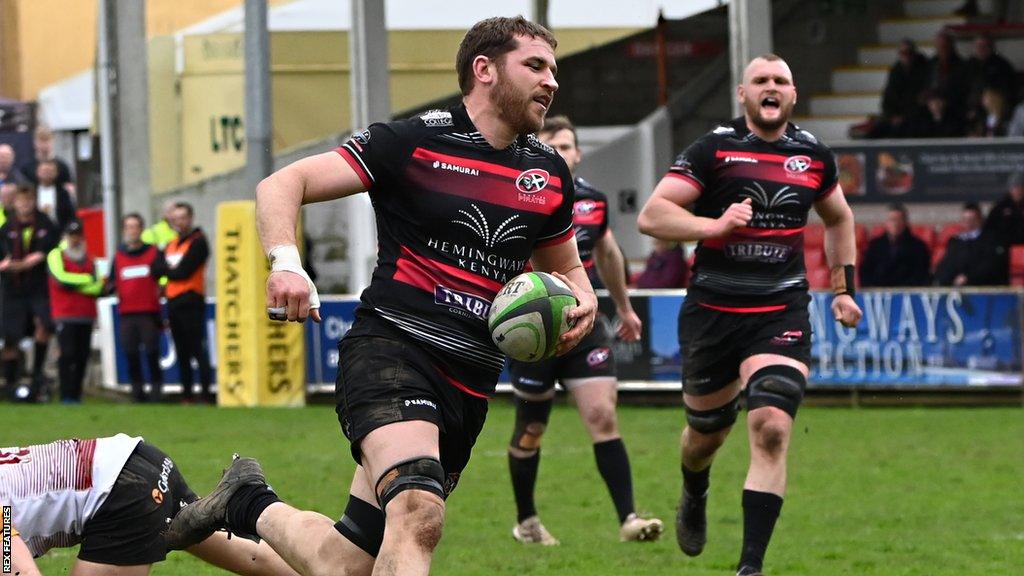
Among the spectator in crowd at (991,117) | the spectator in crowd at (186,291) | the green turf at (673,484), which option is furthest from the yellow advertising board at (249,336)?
the spectator in crowd at (991,117)

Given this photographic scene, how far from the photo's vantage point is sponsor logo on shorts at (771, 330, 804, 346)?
324 inches

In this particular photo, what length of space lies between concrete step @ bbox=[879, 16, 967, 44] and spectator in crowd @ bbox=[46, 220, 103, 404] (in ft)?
40.3

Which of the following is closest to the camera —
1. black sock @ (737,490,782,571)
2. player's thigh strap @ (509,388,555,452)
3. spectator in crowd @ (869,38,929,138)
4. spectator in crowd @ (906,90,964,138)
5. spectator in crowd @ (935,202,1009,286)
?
black sock @ (737,490,782,571)

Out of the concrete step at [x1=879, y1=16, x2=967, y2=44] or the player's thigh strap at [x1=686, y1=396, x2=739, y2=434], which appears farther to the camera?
the concrete step at [x1=879, y1=16, x2=967, y2=44]

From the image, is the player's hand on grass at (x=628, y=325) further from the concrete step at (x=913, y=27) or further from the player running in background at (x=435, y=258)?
the concrete step at (x=913, y=27)

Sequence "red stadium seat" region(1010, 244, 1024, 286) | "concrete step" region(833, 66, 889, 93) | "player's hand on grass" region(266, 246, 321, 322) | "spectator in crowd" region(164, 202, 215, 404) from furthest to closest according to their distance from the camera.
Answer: "concrete step" region(833, 66, 889, 93)
"red stadium seat" region(1010, 244, 1024, 286)
"spectator in crowd" region(164, 202, 215, 404)
"player's hand on grass" region(266, 246, 321, 322)

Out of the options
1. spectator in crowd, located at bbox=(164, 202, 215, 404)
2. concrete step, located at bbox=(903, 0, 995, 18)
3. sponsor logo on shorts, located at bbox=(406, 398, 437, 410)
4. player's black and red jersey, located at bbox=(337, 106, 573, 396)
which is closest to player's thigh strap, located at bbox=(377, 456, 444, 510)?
sponsor logo on shorts, located at bbox=(406, 398, 437, 410)

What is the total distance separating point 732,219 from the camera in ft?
26.2

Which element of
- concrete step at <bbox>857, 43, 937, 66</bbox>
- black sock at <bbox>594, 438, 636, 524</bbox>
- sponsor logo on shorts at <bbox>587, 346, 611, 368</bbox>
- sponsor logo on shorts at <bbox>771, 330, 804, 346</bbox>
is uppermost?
concrete step at <bbox>857, 43, 937, 66</bbox>

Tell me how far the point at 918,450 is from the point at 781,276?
606 cm

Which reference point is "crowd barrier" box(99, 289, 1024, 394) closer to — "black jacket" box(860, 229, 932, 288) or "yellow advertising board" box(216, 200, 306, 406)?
"black jacket" box(860, 229, 932, 288)

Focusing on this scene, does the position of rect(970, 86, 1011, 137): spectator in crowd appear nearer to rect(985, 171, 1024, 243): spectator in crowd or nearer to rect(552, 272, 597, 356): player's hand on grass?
rect(985, 171, 1024, 243): spectator in crowd

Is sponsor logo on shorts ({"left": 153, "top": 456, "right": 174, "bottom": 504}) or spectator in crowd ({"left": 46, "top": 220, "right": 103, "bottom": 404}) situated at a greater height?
sponsor logo on shorts ({"left": 153, "top": 456, "right": 174, "bottom": 504})

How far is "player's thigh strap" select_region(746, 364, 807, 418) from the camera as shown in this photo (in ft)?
26.0
